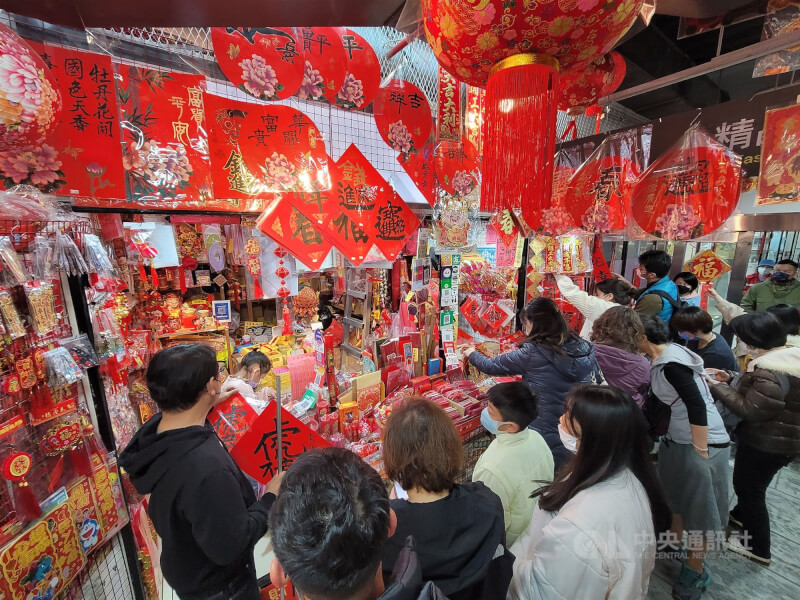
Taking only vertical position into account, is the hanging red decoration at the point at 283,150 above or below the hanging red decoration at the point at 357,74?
below

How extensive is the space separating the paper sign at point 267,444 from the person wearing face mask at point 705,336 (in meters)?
3.19

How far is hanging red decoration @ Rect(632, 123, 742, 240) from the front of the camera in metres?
2.07

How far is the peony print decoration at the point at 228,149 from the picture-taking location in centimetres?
188

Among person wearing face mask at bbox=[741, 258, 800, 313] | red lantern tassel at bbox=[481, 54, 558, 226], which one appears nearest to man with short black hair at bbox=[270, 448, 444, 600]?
red lantern tassel at bbox=[481, 54, 558, 226]

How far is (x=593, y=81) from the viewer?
1998 millimetres

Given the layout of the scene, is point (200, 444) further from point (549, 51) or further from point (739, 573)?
point (739, 573)

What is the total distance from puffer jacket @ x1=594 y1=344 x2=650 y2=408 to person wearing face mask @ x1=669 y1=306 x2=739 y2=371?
0.67m

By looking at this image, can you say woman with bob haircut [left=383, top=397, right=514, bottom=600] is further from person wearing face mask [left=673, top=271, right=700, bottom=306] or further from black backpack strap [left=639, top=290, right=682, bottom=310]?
person wearing face mask [left=673, top=271, right=700, bottom=306]

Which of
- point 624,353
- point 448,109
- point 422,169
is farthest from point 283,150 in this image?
point 624,353

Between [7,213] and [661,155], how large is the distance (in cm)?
369

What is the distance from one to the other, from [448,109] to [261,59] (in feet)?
4.24

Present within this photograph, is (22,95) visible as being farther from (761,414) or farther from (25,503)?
(761,414)

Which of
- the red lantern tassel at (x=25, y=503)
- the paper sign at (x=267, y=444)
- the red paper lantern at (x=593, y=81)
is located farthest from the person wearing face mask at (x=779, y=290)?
the red lantern tassel at (x=25, y=503)

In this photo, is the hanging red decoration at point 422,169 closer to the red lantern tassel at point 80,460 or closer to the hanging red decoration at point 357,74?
the hanging red decoration at point 357,74
